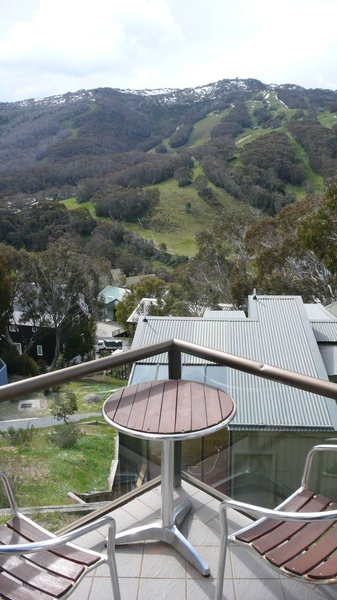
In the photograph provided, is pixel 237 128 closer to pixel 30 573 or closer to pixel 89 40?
pixel 89 40

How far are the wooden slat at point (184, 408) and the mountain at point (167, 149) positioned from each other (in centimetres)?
3872

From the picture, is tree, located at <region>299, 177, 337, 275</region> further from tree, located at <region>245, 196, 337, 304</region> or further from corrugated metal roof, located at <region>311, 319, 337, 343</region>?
corrugated metal roof, located at <region>311, 319, 337, 343</region>

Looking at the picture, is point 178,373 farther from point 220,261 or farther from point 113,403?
point 220,261

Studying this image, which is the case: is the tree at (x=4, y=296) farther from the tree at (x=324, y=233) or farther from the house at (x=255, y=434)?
the house at (x=255, y=434)

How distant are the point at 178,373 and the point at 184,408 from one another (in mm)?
457

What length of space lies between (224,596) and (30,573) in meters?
0.84

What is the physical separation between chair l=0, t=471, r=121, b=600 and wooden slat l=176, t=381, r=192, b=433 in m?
0.49

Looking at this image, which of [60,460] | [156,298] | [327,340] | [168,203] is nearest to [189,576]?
[60,460]

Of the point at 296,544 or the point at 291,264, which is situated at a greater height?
the point at 291,264

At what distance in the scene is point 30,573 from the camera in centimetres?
134

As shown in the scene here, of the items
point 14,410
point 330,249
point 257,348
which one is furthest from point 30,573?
point 330,249

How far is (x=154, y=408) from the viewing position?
1924 mm

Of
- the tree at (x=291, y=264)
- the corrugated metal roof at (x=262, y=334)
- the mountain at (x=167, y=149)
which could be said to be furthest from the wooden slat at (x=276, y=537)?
the mountain at (x=167, y=149)

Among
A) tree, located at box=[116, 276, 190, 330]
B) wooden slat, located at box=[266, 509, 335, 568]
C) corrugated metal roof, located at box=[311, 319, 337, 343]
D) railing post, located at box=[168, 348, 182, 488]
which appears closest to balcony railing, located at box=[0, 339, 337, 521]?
railing post, located at box=[168, 348, 182, 488]
